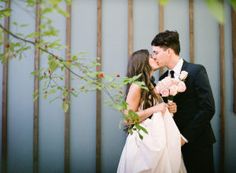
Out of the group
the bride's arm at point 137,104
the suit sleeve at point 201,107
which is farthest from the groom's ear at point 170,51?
the bride's arm at point 137,104

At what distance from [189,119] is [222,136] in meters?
0.83

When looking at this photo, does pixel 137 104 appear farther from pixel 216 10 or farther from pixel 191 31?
pixel 216 10

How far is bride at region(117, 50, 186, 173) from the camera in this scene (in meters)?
2.32

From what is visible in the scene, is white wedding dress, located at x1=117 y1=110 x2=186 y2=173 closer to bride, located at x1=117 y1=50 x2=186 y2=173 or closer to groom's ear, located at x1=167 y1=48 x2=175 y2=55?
bride, located at x1=117 y1=50 x2=186 y2=173

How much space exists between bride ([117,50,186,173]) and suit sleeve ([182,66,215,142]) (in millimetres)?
137

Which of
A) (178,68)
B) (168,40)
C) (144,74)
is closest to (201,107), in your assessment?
(178,68)

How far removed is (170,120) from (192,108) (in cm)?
23

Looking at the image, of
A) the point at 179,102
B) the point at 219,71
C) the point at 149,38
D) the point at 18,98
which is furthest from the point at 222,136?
the point at 18,98

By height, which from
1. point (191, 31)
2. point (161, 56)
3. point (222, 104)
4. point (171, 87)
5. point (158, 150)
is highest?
point (191, 31)

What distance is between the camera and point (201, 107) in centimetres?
243

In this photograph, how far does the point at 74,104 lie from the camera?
10.4 feet

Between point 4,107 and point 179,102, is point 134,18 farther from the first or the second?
point 4,107

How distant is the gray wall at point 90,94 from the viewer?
316 cm

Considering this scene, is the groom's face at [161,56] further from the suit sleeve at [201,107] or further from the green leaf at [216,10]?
the green leaf at [216,10]
